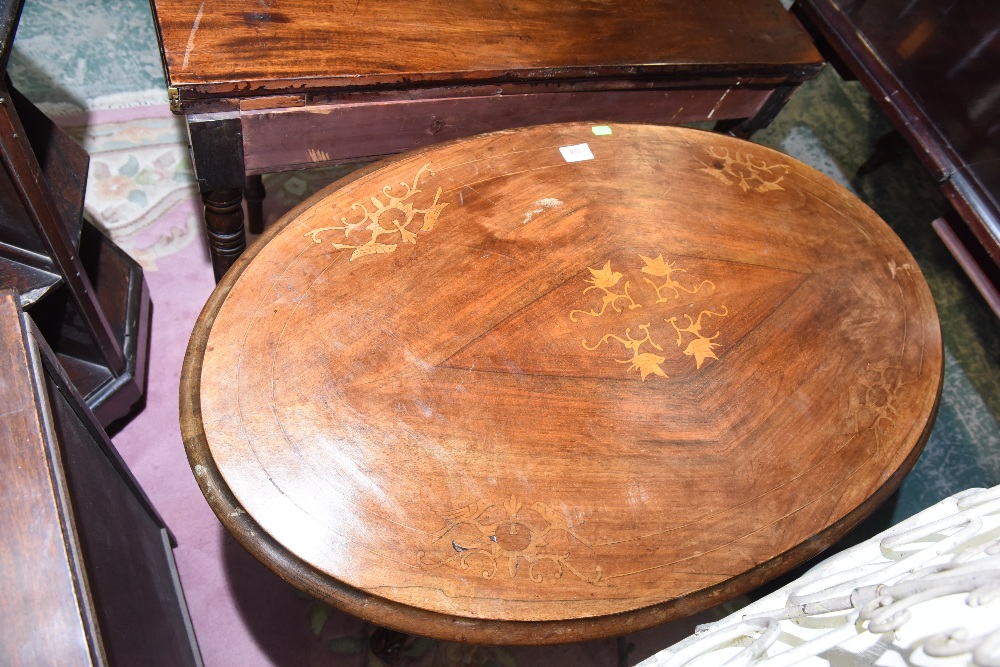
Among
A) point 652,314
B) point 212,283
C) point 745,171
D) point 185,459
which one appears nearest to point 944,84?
point 745,171

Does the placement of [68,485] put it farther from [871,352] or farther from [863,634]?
[871,352]

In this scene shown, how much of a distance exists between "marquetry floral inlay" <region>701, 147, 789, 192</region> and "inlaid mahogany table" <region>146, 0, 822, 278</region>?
0.23 meters

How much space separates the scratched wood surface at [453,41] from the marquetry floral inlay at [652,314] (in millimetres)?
487

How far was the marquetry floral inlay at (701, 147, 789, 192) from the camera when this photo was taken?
4.86 ft

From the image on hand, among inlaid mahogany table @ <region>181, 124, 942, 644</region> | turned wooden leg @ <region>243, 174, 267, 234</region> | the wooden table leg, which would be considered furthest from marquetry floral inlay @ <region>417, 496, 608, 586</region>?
turned wooden leg @ <region>243, 174, 267, 234</region>

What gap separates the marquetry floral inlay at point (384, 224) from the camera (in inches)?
46.9

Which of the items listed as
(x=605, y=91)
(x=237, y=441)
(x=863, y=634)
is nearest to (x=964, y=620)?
(x=863, y=634)

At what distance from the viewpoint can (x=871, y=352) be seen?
1292mm

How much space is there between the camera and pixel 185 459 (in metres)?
1.61

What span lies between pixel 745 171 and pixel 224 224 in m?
1.07

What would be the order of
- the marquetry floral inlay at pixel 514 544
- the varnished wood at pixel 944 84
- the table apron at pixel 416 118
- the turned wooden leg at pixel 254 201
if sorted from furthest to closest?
the turned wooden leg at pixel 254 201 → the varnished wood at pixel 944 84 → the table apron at pixel 416 118 → the marquetry floral inlay at pixel 514 544

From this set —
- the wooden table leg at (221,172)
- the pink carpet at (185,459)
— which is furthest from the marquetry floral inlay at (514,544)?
the wooden table leg at (221,172)

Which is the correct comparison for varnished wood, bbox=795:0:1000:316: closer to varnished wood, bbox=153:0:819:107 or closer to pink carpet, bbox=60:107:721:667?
varnished wood, bbox=153:0:819:107

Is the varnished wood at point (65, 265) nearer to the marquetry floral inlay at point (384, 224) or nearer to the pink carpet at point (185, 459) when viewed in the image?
the pink carpet at point (185, 459)
